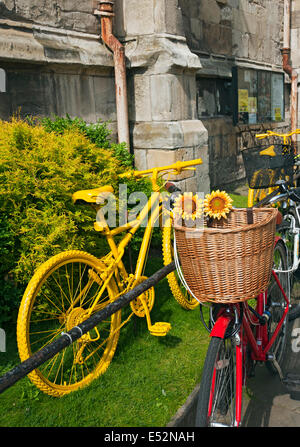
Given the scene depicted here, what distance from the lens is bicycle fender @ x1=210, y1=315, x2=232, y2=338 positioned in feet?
7.04

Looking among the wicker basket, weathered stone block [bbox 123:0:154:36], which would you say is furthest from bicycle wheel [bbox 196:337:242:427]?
weathered stone block [bbox 123:0:154:36]

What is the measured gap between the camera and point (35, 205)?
3.37 m

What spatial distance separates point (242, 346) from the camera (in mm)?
2488

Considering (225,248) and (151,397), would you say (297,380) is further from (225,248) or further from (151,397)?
(225,248)

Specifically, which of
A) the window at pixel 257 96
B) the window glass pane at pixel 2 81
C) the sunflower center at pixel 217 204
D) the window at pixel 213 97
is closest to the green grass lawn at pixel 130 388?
the sunflower center at pixel 217 204

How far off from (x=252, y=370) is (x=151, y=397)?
648 millimetres

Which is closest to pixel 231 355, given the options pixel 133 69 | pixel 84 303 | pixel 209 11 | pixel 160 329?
pixel 160 329

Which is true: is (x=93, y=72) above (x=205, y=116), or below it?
above

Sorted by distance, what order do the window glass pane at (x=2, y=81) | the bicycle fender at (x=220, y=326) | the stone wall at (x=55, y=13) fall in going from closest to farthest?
the bicycle fender at (x=220, y=326) → the window glass pane at (x=2, y=81) → the stone wall at (x=55, y=13)

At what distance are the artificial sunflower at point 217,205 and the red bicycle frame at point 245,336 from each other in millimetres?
465

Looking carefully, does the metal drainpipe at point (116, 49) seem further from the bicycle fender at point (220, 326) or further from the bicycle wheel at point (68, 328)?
the bicycle fender at point (220, 326)

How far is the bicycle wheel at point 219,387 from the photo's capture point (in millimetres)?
2045

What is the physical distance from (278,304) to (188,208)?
1255 millimetres

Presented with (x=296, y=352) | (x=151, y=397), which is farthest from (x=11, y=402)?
(x=296, y=352)
